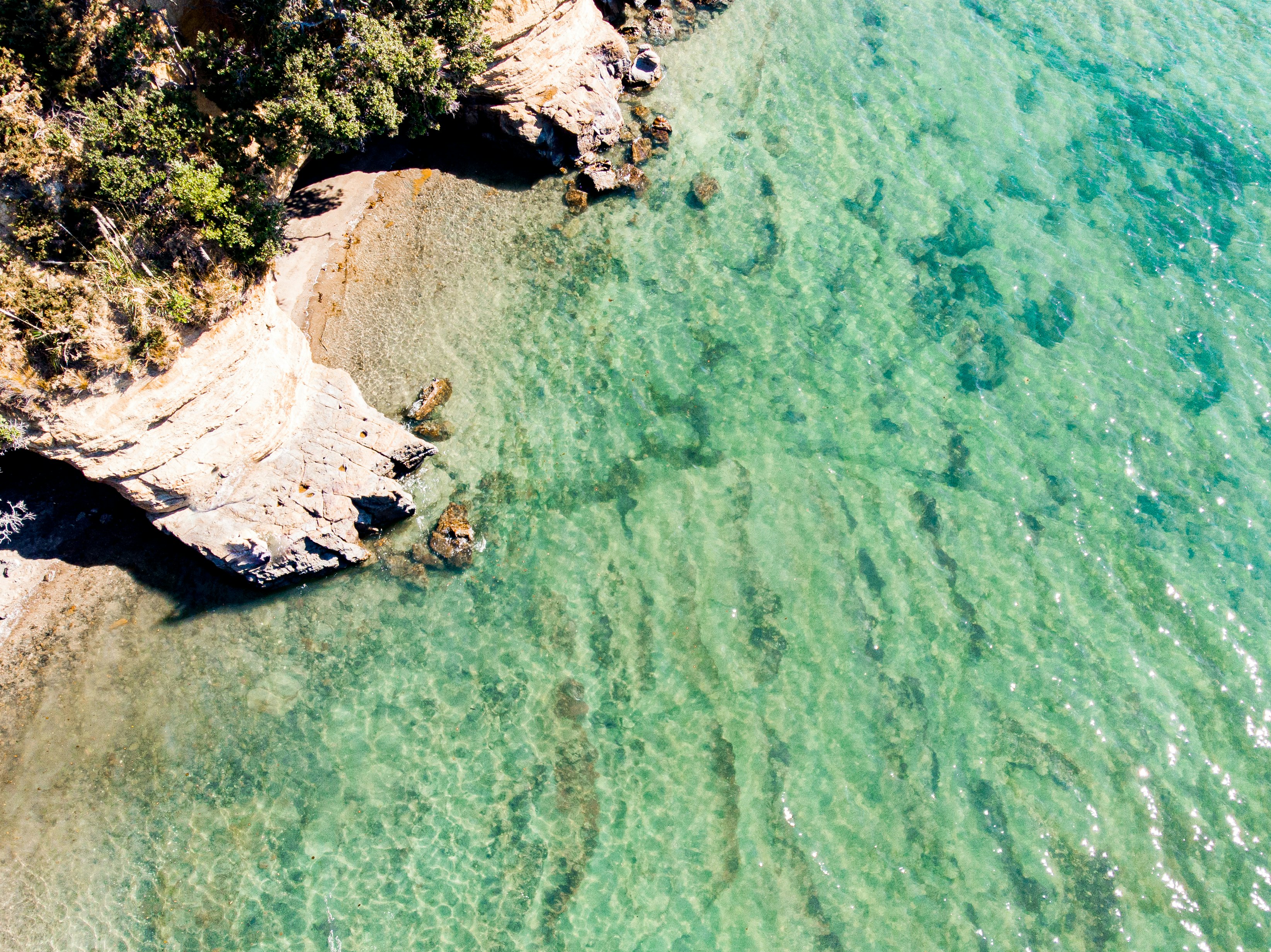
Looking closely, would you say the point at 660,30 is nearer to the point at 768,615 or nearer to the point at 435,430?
the point at 435,430

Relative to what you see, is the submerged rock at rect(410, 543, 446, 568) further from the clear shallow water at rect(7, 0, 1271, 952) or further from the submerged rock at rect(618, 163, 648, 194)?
the submerged rock at rect(618, 163, 648, 194)

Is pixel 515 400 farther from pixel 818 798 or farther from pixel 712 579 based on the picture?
pixel 818 798

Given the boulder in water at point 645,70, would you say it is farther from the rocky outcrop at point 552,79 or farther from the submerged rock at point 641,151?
the submerged rock at point 641,151

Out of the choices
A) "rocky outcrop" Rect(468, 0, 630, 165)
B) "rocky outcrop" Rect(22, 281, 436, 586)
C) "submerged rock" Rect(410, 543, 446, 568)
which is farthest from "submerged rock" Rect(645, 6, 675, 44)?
"submerged rock" Rect(410, 543, 446, 568)

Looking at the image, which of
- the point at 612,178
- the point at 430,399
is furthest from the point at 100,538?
the point at 612,178

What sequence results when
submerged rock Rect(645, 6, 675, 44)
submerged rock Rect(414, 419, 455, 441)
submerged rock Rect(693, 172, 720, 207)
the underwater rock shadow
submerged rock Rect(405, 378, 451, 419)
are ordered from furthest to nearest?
submerged rock Rect(645, 6, 675, 44), submerged rock Rect(693, 172, 720, 207), submerged rock Rect(405, 378, 451, 419), submerged rock Rect(414, 419, 455, 441), the underwater rock shadow

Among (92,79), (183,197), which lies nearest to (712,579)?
(183,197)
